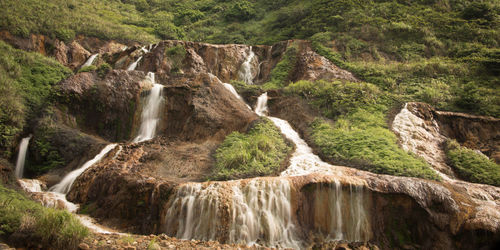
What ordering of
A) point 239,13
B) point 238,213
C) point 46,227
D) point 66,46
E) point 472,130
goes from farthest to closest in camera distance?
point 239,13
point 66,46
point 472,130
point 238,213
point 46,227

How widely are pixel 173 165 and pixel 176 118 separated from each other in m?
4.26

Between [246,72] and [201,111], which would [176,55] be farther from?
[201,111]

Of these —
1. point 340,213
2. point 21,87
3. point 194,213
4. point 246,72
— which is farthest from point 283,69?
point 21,87

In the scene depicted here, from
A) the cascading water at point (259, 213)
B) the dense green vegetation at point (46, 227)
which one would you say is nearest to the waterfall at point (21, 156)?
the dense green vegetation at point (46, 227)

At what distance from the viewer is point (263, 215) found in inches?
321

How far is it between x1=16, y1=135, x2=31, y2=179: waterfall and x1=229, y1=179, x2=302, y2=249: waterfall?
987cm

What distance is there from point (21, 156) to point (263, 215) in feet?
36.5

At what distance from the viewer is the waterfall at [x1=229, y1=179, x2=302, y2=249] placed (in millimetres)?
7812

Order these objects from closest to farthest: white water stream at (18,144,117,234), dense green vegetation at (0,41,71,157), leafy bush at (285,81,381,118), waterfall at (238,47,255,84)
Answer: white water stream at (18,144,117,234), dense green vegetation at (0,41,71,157), leafy bush at (285,81,381,118), waterfall at (238,47,255,84)

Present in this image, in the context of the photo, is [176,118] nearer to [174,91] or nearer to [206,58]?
[174,91]

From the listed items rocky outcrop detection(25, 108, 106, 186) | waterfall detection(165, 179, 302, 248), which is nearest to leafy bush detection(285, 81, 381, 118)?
waterfall detection(165, 179, 302, 248)

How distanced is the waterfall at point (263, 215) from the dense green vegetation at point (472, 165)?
768 cm

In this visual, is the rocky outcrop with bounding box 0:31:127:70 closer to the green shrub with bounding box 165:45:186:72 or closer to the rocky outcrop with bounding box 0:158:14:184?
the green shrub with bounding box 165:45:186:72

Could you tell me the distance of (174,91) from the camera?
15828mm
